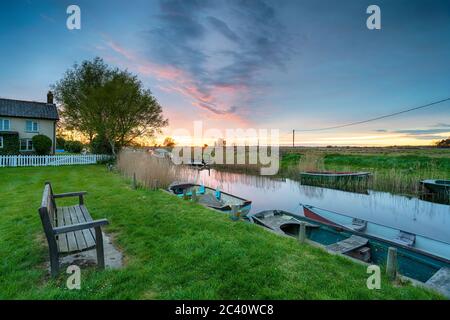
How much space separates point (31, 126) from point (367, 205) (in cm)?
3538

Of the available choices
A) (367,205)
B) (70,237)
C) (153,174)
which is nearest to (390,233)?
(367,205)

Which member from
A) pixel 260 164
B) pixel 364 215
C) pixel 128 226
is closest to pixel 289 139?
pixel 260 164

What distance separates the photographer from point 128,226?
5660 mm

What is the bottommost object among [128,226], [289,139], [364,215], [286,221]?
[364,215]

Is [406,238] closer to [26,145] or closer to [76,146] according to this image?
[26,145]

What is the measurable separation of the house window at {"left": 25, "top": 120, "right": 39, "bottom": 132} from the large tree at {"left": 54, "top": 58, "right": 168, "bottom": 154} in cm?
342

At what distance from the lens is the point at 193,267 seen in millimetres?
3660

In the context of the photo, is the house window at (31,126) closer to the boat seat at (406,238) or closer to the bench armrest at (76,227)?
the bench armrest at (76,227)

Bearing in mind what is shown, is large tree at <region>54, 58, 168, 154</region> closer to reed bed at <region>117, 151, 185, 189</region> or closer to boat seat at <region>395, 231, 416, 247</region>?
reed bed at <region>117, 151, 185, 189</region>

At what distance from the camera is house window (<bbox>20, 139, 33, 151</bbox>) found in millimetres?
26059

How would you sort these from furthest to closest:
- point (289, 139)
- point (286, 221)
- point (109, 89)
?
point (289, 139) < point (109, 89) < point (286, 221)
